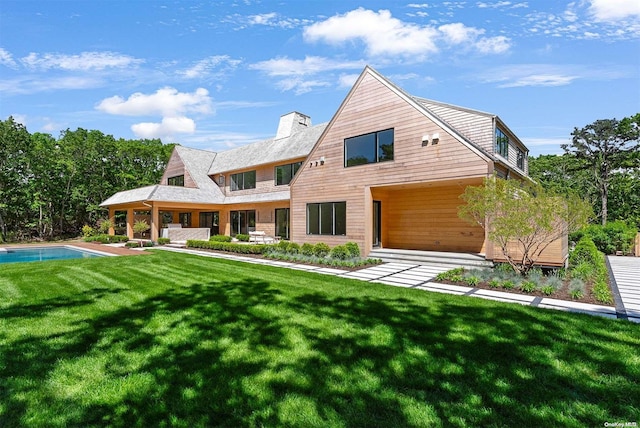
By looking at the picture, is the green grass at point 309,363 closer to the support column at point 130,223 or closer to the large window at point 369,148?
the large window at point 369,148

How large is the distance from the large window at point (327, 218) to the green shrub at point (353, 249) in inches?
45.4

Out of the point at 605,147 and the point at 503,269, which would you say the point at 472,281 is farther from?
the point at 605,147

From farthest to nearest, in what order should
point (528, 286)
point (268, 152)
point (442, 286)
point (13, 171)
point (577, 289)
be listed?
1. point (13, 171)
2. point (268, 152)
3. point (442, 286)
4. point (528, 286)
5. point (577, 289)

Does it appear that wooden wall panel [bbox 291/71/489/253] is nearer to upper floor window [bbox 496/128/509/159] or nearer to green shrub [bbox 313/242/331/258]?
green shrub [bbox 313/242/331/258]

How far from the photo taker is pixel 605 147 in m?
30.6

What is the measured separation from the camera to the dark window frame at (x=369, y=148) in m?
13.2

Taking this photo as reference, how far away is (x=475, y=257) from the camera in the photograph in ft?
37.5

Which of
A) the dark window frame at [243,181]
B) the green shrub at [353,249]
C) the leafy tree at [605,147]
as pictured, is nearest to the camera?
the green shrub at [353,249]

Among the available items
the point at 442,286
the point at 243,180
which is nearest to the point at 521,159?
the point at 442,286

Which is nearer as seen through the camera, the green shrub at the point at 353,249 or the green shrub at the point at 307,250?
the green shrub at the point at 353,249

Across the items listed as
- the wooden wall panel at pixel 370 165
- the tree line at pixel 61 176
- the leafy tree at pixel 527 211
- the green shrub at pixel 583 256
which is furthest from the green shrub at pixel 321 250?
the tree line at pixel 61 176

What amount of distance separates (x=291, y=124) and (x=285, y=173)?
500 centimetres

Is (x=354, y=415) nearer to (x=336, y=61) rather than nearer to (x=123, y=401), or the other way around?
(x=123, y=401)

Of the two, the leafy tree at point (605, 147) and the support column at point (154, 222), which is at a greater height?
the leafy tree at point (605, 147)
